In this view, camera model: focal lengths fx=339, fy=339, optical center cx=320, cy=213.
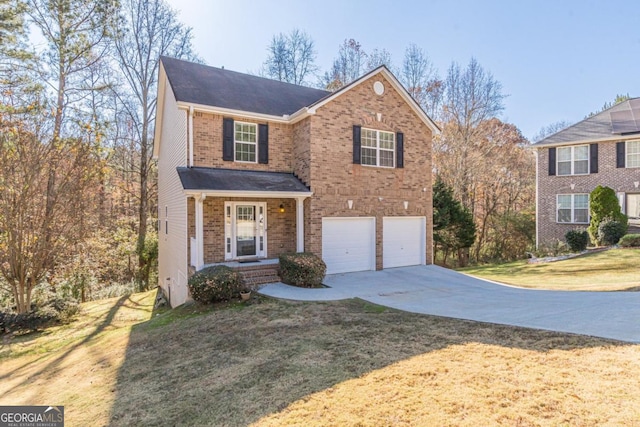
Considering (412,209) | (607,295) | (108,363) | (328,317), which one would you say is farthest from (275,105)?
(607,295)

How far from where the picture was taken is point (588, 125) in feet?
68.8

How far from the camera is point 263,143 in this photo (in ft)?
42.7

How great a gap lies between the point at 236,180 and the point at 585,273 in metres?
13.1

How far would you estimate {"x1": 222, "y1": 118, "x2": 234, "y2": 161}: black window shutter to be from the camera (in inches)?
479

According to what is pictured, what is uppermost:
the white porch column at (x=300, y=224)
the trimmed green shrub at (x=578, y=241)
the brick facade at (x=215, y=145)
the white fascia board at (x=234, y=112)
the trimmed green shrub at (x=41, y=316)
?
the white fascia board at (x=234, y=112)

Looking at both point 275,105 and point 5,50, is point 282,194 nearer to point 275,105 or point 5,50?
point 275,105

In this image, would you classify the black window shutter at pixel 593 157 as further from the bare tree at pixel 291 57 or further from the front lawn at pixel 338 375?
the bare tree at pixel 291 57

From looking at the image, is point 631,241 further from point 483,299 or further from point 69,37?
point 69,37

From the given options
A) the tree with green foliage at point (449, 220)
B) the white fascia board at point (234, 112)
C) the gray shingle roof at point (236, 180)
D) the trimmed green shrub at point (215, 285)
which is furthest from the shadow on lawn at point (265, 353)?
the tree with green foliage at point (449, 220)

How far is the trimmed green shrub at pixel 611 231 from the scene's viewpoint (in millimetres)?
16594

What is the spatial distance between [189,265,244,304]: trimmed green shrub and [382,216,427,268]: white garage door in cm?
651

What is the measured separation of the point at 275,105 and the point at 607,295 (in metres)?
12.4

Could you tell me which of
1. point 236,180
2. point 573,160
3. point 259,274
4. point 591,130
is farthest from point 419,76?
point 259,274

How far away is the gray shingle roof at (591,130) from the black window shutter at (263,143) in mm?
18026
